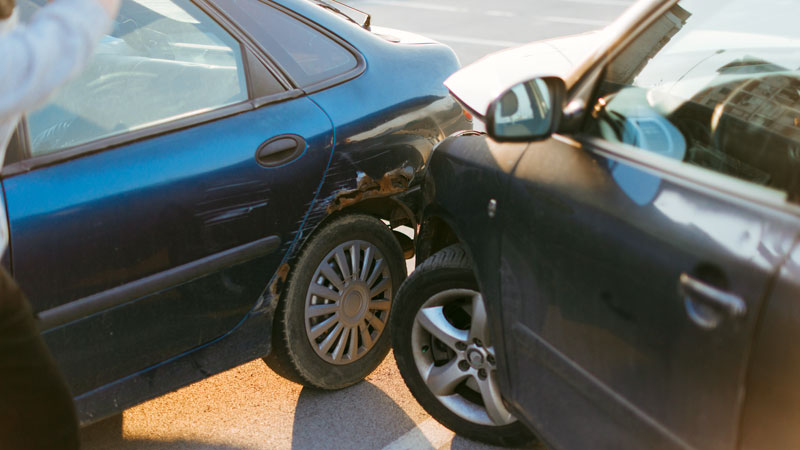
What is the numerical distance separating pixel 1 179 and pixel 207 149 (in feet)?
1.99

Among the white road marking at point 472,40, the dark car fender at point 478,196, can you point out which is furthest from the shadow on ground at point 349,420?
the white road marking at point 472,40

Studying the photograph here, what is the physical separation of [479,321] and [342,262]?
62 centimetres

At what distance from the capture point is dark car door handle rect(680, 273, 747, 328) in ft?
5.82

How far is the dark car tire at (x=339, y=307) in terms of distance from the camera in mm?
3129

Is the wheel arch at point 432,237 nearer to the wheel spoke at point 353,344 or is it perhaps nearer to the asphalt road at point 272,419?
the wheel spoke at point 353,344

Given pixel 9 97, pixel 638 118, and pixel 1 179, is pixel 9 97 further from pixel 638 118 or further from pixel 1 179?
pixel 638 118

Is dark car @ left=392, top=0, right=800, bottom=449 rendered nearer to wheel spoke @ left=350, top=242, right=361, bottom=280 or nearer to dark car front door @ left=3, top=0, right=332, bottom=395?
wheel spoke @ left=350, top=242, right=361, bottom=280

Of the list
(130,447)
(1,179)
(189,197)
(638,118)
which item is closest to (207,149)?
(189,197)

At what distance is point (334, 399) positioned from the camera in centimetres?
340

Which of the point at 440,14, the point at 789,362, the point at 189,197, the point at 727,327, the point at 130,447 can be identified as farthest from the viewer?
the point at 440,14

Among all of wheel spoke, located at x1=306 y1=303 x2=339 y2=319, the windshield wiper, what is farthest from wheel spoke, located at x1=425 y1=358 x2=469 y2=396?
the windshield wiper

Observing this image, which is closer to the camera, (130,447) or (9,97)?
(9,97)

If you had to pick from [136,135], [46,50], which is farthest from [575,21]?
[46,50]

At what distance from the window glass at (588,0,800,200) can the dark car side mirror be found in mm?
119
